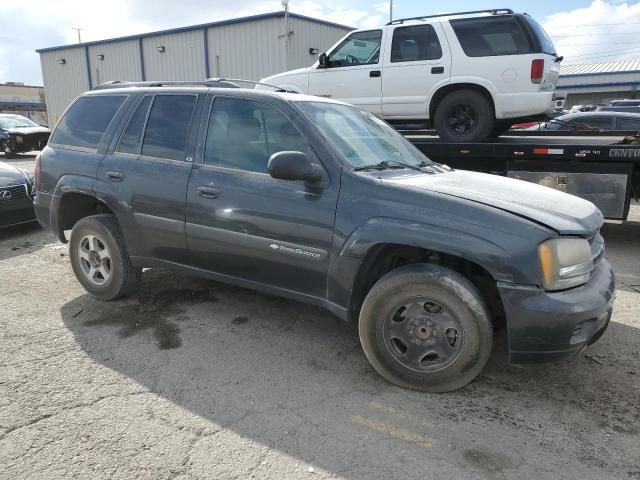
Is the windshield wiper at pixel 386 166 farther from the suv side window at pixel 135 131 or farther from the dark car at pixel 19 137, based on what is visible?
the dark car at pixel 19 137

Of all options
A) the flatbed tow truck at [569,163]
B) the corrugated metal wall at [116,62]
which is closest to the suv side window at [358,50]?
the flatbed tow truck at [569,163]

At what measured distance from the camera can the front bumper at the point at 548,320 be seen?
8.98ft

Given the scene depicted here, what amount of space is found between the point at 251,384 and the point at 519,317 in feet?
5.36

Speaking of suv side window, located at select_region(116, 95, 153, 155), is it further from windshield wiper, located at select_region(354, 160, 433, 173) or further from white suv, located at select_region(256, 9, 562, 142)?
white suv, located at select_region(256, 9, 562, 142)

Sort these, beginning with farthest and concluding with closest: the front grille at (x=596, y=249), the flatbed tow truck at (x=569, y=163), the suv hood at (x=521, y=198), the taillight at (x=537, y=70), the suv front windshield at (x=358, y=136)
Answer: the taillight at (x=537, y=70) → the flatbed tow truck at (x=569, y=163) → the suv front windshield at (x=358, y=136) → the front grille at (x=596, y=249) → the suv hood at (x=521, y=198)

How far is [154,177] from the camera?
13.0ft

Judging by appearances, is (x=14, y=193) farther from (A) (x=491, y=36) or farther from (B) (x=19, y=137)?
(B) (x=19, y=137)

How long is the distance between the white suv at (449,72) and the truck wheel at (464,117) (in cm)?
1

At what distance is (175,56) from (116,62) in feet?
13.8

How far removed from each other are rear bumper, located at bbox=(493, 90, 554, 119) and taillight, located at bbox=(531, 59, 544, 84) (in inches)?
6.6

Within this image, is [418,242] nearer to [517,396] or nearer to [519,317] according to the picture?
[519,317]

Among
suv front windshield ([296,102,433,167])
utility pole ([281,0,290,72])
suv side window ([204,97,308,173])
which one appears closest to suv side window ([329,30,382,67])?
suv front windshield ([296,102,433,167])

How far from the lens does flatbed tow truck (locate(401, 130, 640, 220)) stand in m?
6.19

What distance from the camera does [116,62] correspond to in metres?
24.2
